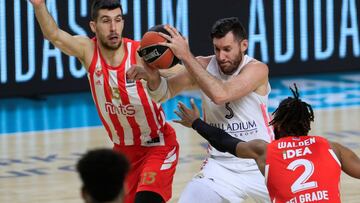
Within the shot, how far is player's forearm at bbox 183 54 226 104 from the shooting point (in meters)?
7.11

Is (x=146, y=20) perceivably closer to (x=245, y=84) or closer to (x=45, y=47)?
(x=45, y=47)

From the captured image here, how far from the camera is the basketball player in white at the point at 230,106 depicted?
292 inches

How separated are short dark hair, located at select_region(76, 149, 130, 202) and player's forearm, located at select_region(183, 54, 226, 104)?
2867 millimetres

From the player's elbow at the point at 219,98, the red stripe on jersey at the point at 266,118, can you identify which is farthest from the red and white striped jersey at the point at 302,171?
the red stripe on jersey at the point at 266,118

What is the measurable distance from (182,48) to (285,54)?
8355 millimetres

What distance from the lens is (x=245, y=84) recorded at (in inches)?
289

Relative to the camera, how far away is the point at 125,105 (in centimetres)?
795

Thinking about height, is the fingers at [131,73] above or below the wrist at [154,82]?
above

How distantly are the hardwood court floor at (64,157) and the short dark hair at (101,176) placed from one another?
5.38 meters

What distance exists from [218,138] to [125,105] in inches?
57.6

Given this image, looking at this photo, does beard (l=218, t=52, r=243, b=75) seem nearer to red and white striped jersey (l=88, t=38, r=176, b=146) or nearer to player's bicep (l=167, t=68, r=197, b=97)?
player's bicep (l=167, t=68, r=197, b=97)

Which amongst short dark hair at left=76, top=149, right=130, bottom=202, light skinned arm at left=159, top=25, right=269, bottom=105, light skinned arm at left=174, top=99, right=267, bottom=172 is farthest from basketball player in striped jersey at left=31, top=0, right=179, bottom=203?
short dark hair at left=76, top=149, right=130, bottom=202

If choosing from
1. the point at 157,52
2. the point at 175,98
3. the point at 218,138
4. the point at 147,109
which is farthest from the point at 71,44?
the point at 175,98

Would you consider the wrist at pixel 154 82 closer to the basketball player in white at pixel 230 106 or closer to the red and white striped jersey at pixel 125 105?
the basketball player in white at pixel 230 106
